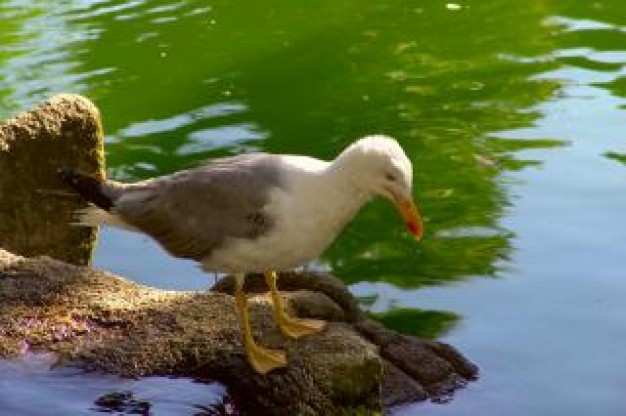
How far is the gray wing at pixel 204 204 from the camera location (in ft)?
12.7

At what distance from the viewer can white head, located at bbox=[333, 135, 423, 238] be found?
3719 mm

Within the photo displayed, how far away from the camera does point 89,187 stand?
4.33m

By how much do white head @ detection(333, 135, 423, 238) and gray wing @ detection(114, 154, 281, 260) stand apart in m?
0.26

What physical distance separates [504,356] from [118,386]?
1842 mm

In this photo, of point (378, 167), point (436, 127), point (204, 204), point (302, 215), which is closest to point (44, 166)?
point (204, 204)

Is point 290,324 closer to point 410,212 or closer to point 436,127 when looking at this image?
point 410,212

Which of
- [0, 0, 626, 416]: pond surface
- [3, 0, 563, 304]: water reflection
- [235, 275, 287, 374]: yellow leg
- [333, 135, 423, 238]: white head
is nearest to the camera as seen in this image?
[333, 135, 423, 238]: white head

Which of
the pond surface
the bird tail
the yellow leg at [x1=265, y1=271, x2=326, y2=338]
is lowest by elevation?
the pond surface

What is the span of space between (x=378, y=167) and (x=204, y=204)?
651 millimetres

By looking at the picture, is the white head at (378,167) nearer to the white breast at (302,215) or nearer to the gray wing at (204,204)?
the white breast at (302,215)

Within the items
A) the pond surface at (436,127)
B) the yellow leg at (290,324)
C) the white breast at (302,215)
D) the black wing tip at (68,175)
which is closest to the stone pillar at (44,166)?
the pond surface at (436,127)

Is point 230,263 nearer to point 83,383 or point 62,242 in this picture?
point 83,383

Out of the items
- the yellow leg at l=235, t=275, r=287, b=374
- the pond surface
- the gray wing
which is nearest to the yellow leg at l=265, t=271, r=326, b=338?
the yellow leg at l=235, t=275, r=287, b=374

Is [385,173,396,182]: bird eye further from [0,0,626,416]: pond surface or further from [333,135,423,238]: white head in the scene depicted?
[0,0,626,416]: pond surface
